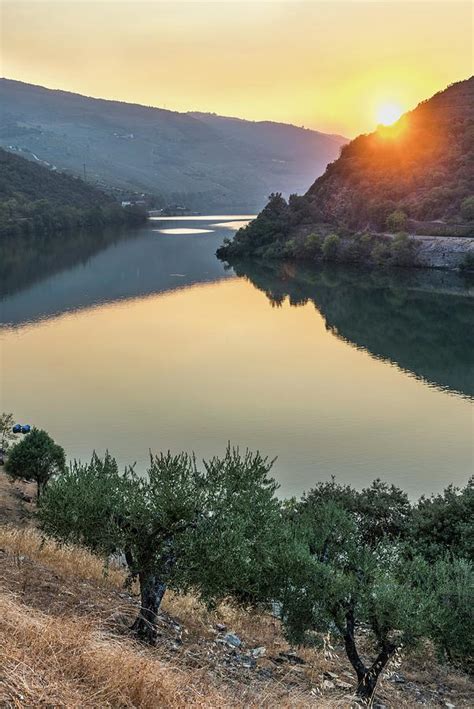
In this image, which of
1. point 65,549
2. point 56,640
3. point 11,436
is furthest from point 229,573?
point 11,436

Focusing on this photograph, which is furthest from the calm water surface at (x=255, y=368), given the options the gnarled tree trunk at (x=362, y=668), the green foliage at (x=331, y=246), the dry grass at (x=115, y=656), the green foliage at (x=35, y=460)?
the green foliage at (x=331, y=246)

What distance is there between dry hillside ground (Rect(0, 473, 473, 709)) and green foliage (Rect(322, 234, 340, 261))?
2868 inches

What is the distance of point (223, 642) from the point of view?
9.56m

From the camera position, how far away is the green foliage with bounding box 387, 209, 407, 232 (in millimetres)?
83562

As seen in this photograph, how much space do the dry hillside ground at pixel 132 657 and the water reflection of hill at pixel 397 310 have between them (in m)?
23.5

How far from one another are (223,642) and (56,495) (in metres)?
3.47

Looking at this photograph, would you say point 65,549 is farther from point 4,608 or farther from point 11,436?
point 11,436

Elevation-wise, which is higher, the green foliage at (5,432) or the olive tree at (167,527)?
the olive tree at (167,527)

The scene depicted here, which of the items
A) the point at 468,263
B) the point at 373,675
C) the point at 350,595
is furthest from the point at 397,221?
the point at 373,675

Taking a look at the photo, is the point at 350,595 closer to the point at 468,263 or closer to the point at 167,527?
the point at 167,527

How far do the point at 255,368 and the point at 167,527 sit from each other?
86.5 ft

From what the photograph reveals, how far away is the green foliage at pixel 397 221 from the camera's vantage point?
8356cm

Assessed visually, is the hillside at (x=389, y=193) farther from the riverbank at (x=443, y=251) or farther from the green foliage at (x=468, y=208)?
the riverbank at (x=443, y=251)

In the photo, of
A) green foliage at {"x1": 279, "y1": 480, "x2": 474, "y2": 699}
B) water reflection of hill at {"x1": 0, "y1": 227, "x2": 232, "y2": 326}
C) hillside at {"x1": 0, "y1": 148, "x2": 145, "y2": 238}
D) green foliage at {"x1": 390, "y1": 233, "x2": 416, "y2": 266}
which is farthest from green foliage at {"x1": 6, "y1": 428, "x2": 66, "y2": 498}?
hillside at {"x1": 0, "y1": 148, "x2": 145, "y2": 238}
